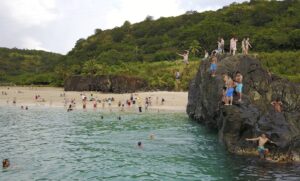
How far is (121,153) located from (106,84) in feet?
189

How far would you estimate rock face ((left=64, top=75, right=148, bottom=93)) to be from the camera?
80562mm

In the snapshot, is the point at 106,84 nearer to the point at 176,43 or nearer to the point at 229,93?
the point at 176,43

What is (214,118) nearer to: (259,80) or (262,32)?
(259,80)

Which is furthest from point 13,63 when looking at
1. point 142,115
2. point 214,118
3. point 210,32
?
point 214,118

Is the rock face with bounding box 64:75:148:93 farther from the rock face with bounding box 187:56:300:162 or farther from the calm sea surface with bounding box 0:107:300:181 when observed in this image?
the rock face with bounding box 187:56:300:162

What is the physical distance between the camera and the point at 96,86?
287 feet

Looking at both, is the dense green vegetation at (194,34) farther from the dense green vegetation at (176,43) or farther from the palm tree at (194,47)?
the palm tree at (194,47)

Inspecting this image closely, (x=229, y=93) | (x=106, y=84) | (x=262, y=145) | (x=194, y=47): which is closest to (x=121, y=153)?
(x=229, y=93)

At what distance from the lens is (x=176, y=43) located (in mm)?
128500

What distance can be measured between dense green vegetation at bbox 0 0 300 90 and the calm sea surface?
107 ft

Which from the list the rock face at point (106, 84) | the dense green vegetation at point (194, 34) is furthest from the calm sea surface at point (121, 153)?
the dense green vegetation at point (194, 34)

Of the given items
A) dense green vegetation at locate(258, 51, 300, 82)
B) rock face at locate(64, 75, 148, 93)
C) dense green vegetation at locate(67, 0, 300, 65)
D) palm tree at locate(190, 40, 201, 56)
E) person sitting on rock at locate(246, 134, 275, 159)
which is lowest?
person sitting on rock at locate(246, 134, 275, 159)

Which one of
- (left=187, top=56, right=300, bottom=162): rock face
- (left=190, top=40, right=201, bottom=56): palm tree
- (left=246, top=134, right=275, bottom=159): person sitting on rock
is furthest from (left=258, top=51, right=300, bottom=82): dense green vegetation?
(left=246, top=134, right=275, bottom=159): person sitting on rock

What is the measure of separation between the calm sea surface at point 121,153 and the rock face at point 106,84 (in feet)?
113
